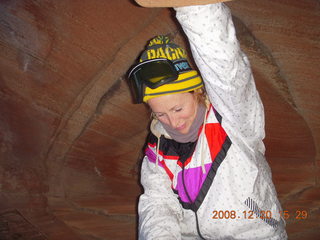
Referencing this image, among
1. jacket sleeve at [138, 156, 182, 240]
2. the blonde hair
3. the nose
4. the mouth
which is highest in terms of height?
the blonde hair

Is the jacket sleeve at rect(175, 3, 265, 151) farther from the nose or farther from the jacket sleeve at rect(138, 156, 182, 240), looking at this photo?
the jacket sleeve at rect(138, 156, 182, 240)

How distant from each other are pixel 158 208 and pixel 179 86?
50 centimetres

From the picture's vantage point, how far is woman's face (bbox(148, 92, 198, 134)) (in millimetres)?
1026

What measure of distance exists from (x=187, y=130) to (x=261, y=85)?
0.57 metres

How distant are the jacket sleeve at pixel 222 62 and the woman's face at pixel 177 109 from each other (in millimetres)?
145

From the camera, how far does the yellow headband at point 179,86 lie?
101 centimetres

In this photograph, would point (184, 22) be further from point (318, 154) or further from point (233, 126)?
point (318, 154)

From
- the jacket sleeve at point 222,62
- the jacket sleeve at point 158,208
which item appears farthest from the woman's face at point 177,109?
the jacket sleeve at point 158,208

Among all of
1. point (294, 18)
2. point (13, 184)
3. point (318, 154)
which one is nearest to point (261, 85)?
point (294, 18)

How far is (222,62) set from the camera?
0.77 m

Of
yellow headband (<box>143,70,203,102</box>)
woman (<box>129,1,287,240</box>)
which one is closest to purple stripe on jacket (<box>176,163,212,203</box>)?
woman (<box>129,1,287,240</box>)

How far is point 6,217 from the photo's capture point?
1.60 m

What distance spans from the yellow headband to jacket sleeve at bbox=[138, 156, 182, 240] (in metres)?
0.36

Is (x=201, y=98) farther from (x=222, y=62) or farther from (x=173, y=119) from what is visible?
(x=222, y=62)
